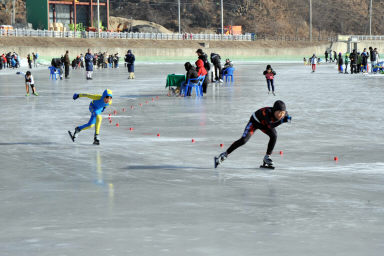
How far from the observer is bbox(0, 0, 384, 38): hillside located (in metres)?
131

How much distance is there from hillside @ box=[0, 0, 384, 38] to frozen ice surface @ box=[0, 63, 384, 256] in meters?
113

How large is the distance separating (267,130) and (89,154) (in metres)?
3.20

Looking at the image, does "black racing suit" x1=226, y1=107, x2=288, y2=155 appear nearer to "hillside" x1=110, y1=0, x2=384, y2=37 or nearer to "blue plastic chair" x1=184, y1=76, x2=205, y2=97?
"blue plastic chair" x1=184, y1=76, x2=205, y2=97

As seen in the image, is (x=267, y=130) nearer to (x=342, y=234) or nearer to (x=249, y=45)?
(x=342, y=234)

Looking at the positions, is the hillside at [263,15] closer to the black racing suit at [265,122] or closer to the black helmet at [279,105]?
the black racing suit at [265,122]

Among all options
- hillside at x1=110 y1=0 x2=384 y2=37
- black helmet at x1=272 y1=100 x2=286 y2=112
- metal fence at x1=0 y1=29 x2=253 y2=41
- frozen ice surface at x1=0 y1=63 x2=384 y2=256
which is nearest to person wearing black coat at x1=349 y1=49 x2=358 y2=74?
frozen ice surface at x1=0 y1=63 x2=384 y2=256

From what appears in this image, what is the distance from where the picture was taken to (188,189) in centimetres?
886

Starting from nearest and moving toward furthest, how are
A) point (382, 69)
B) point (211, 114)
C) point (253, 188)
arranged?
point (253, 188), point (211, 114), point (382, 69)

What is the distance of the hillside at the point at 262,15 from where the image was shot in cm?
13100

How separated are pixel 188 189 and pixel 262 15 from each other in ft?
420

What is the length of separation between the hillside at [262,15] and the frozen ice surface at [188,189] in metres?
113

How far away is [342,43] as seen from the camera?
372 feet

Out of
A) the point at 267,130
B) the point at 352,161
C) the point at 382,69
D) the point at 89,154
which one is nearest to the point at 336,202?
the point at 267,130

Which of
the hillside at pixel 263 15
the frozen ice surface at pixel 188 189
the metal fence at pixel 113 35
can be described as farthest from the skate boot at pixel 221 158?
the hillside at pixel 263 15
